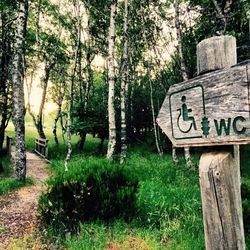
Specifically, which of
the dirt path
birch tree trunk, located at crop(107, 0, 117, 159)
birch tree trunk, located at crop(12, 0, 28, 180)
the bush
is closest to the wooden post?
the bush

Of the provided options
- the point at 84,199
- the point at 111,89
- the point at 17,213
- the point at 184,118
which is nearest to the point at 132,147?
the point at 111,89

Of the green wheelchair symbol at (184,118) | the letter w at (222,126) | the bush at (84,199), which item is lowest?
the bush at (84,199)

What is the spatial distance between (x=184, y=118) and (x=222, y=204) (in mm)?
612

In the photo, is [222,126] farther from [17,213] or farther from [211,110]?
[17,213]

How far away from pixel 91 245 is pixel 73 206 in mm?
1113

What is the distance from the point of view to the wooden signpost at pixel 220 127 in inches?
80.2

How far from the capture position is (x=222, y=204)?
2.11m

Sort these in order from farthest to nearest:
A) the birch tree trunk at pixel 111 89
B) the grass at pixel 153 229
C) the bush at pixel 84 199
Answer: the birch tree trunk at pixel 111 89, the bush at pixel 84 199, the grass at pixel 153 229

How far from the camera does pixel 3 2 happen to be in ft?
40.5

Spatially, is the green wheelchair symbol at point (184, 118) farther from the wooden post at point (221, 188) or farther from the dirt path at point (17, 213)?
the dirt path at point (17, 213)

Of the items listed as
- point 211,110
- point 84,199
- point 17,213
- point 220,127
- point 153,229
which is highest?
point 211,110

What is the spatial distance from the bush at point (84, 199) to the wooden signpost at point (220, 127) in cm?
394

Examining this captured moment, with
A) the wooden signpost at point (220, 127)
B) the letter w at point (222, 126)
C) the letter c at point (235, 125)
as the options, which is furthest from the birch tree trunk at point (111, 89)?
the letter c at point (235, 125)

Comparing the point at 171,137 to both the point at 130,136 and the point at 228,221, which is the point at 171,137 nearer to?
the point at 228,221
